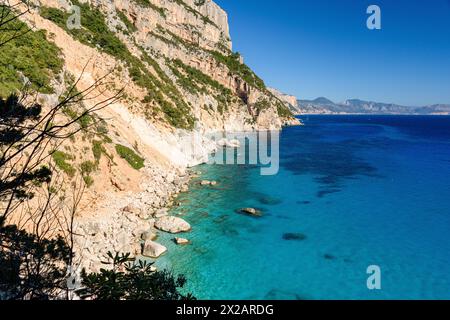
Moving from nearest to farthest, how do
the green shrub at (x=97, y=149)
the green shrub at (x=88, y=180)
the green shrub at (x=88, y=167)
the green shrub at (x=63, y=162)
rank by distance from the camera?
the green shrub at (x=63, y=162) → the green shrub at (x=88, y=180) → the green shrub at (x=88, y=167) → the green shrub at (x=97, y=149)

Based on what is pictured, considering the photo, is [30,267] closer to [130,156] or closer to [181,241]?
[181,241]

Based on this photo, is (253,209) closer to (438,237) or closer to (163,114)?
(438,237)

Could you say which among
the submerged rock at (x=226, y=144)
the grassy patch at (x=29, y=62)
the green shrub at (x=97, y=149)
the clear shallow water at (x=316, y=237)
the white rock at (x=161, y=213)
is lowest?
the clear shallow water at (x=316, y=237)

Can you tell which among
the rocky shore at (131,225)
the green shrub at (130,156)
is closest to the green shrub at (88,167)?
the rocky shore at (131,225)

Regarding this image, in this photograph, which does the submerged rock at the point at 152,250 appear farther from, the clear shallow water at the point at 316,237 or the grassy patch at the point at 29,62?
the grassy patch at the point at 29,62

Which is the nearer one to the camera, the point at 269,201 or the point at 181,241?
the point at 181,241

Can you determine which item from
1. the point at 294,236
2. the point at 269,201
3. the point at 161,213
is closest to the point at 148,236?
the point at 161,213
